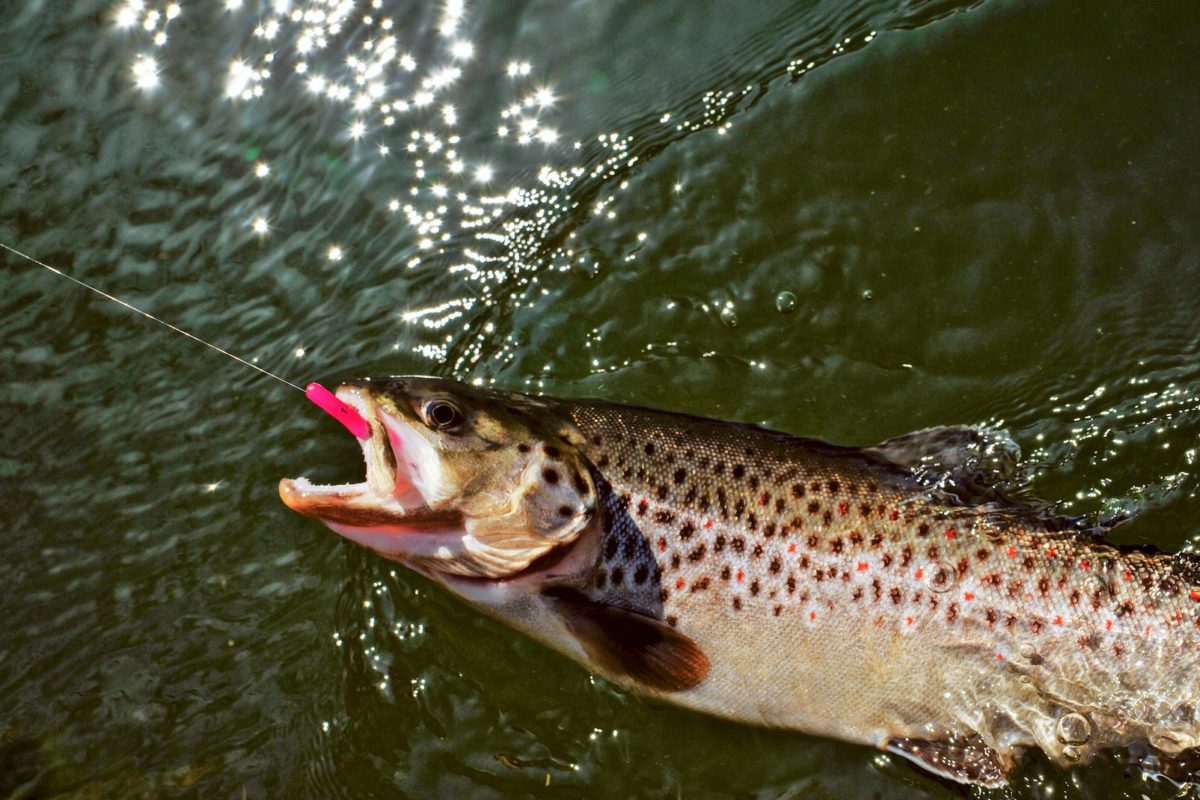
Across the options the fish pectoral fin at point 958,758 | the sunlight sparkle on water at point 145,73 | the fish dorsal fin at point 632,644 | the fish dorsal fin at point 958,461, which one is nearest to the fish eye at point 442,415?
the fish dorsal fin at point 632,644

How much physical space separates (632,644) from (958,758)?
1.26 metres

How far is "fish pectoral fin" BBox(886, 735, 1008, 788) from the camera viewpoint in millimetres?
3885

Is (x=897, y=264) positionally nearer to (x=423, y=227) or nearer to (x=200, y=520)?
(x=423, y=227)

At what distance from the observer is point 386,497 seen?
381 cm

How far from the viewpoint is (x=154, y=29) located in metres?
5.65

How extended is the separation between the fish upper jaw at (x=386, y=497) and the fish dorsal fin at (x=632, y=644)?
1.62 ft

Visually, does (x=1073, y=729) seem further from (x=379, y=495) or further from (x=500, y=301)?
(x=500, y=301)

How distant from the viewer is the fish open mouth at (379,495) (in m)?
3.81

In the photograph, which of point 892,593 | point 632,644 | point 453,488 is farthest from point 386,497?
point 892,593

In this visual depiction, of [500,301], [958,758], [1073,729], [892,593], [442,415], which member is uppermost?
[500,301]

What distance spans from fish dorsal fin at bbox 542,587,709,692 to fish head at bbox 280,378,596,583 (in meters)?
0.24

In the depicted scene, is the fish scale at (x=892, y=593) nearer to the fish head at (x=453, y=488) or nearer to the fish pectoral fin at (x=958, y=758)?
the fish pectoral fin at (x=958, y=758)

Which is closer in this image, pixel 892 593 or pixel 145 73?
pixel 892 593

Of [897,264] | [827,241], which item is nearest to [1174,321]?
[897,264]
